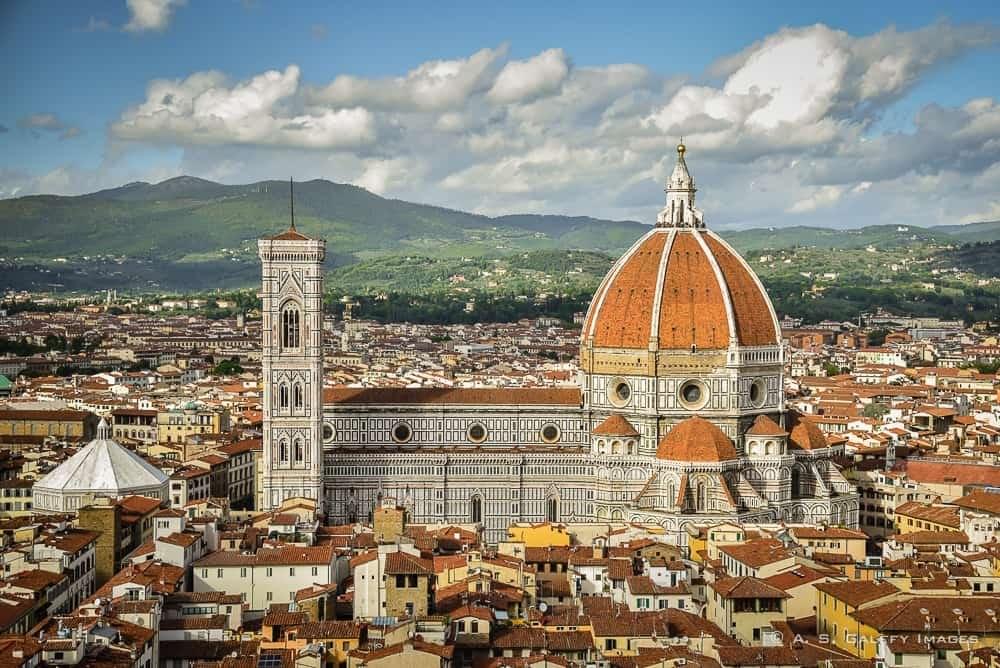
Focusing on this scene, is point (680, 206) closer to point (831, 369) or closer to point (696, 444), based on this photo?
point (696, 444)

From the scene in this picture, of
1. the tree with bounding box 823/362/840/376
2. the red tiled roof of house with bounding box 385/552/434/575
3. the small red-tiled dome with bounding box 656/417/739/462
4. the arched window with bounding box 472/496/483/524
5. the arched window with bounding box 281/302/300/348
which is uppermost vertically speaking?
the arched window with bounding box 281/302/300/348

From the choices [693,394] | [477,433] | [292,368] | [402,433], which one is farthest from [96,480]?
[693,394]

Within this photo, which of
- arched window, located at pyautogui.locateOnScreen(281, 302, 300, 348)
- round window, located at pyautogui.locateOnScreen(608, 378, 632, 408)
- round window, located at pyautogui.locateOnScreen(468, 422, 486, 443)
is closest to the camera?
arched window, located at pyautogui.locateOnScreen(281, 302, 300, 348)

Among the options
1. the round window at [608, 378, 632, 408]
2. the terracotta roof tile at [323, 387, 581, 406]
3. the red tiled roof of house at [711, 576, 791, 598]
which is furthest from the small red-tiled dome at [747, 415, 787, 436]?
the red tiled roof of house at [711, 576, 791, 598]

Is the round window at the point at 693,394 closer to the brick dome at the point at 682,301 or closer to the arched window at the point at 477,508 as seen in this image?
the brick dome at the point at 682,301

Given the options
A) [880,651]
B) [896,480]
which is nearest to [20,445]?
[896,480]

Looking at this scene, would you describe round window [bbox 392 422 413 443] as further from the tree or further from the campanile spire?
the tree
